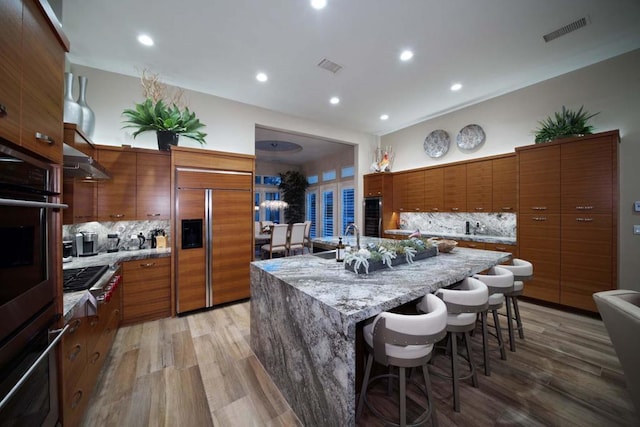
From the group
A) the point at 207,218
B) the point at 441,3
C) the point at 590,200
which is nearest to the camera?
the point at 441,3

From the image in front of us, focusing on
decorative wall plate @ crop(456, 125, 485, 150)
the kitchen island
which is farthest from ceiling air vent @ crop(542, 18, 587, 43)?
the kitchen island

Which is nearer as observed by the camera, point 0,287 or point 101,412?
point 0,287

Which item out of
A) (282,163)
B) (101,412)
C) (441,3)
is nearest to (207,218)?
(101,412)

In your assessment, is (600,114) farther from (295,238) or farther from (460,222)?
(295,238)

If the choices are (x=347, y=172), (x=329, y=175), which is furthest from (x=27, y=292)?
(x=329, y=175)

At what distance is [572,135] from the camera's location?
327 centimetres

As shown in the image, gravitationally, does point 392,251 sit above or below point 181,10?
below

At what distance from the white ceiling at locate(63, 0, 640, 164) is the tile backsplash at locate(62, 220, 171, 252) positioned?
7.24 feet

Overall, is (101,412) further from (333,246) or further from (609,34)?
(609,34)

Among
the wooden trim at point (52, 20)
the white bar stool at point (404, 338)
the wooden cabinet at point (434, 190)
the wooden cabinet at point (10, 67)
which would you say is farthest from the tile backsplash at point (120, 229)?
the wooden cabinet at point (434, 190)

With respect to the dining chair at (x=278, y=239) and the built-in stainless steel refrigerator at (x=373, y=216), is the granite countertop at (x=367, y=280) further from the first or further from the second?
the built-in stainless steel refrigerator at (x=373, y=216)

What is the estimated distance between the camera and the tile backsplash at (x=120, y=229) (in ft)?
9.74

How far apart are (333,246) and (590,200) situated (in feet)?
11.4

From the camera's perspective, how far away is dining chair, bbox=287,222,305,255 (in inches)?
217
